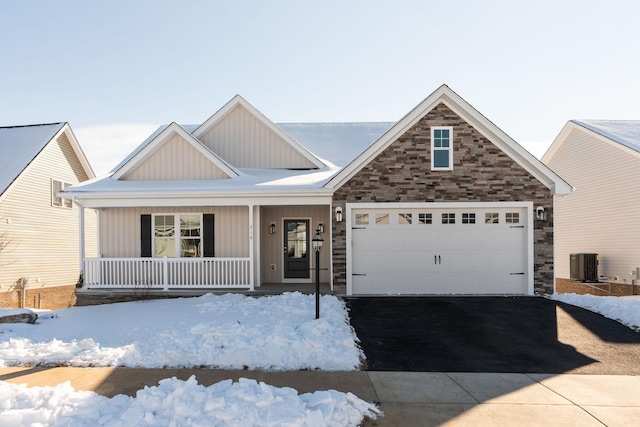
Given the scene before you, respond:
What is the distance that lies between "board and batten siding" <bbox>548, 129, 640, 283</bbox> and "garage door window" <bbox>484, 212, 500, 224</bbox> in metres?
3.57

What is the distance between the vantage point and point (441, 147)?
471 inches

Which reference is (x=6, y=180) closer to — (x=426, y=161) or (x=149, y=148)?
(x=149, y=148)

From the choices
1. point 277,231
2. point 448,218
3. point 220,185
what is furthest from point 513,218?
point 220,185

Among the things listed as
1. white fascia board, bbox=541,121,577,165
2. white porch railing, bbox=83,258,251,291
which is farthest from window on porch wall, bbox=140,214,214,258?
white fascia board, bbox=541,121,577,165

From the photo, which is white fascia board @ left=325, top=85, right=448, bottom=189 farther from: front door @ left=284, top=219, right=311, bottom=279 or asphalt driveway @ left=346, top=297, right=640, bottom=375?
asphalt driveway @ left=346, top=297, right=640, bottom=375

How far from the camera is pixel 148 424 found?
14.2 ft

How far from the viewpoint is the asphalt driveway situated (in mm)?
6766

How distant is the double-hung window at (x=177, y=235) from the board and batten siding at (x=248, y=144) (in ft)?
9.23

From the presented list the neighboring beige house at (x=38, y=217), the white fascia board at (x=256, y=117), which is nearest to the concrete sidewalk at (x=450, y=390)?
the white fascia board at (x=256, y=117)

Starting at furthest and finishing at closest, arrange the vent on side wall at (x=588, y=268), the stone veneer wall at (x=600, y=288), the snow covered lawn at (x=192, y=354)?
the vent on side wall at (x=588, y=268) < the stone veneer wall at (x=600, y=288) < the snow covered lawn at (x=192, y=354)

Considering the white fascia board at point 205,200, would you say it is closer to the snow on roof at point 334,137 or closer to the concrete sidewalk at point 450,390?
the snow on roof at point 334,137

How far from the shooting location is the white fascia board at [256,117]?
1462 centimetres

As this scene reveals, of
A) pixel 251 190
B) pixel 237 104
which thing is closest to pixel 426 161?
pixel 251 190

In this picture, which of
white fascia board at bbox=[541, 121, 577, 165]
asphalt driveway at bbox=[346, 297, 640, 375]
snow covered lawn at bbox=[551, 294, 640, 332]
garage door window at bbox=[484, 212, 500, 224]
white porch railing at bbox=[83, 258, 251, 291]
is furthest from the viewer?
white fascia board at bbox=[541, 121, 577, 165]
